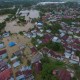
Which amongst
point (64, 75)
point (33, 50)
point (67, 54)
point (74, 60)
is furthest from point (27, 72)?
point (67, 54)

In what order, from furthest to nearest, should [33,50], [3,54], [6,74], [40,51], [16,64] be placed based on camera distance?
[33,50] → [40,51] → [3,54] → [16,64] → [6,74]

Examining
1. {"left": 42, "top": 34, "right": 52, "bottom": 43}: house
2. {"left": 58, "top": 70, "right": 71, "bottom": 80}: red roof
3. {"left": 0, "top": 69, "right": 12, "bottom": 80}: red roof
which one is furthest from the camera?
{"left": 42, "top": 34, "right": 52, "bottom": 43}: house

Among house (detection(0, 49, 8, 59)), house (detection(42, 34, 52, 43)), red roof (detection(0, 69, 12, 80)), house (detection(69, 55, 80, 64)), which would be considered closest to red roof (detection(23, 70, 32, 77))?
red roof (detection(0, 69, 12, 80))

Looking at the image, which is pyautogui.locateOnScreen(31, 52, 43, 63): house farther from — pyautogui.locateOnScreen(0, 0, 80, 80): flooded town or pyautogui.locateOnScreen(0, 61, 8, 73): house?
pyautogui.locateOnScreen(0, 61, 8, 73): house

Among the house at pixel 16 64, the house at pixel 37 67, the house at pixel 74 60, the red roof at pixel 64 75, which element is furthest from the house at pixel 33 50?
the red roof at pixel 64 75

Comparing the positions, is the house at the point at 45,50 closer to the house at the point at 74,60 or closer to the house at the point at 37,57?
the house at the point at 37,57

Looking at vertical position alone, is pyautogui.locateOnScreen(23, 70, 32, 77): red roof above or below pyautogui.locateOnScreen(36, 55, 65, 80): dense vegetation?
below

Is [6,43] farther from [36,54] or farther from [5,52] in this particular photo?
[36,54]

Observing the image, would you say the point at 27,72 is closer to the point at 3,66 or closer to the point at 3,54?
the point at 3,66

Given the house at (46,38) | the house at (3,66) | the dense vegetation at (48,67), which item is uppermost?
the dense vegetation at (48,67)
